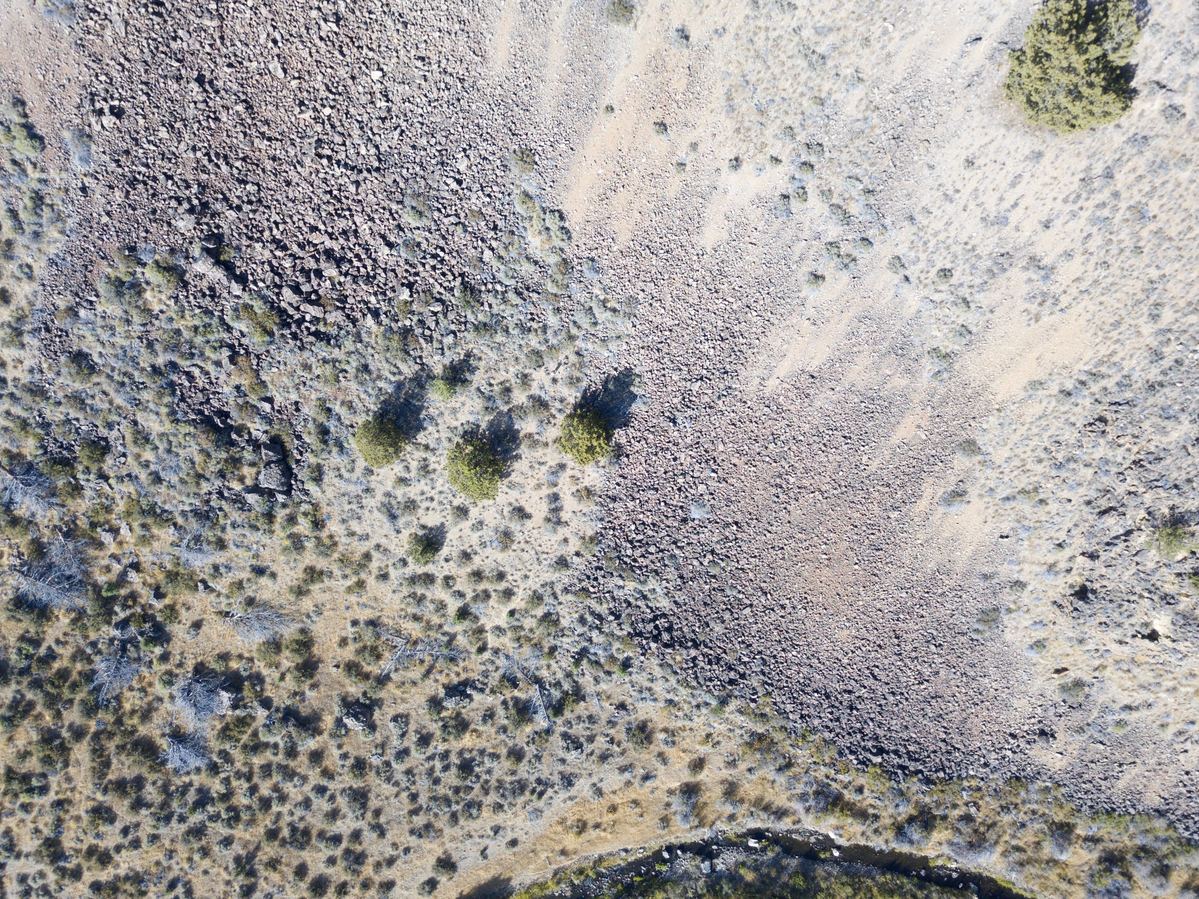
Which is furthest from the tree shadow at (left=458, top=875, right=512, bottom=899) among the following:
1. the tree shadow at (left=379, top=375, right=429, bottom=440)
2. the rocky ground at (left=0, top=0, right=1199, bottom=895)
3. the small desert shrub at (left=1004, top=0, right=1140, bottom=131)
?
the small desert shrub at (left=1004, top=0, right=1140, bottom=131)

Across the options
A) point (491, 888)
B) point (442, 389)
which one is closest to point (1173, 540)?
point (442, 389)

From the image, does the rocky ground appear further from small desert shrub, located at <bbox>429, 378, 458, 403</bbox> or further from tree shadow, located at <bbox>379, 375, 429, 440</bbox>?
small desert shrub, located at <bbox>429, 378, 458, 403</bbox>

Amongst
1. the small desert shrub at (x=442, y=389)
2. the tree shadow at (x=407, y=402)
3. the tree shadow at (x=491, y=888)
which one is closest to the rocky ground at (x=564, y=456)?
the tree shadow at (x=407, y=402)

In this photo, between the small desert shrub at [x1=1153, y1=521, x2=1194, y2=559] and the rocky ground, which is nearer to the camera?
the small desert shrub at [x1=1153, y1=521, x2=1194, y2=559]

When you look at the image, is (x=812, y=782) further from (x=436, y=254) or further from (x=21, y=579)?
(x=21, y=579)

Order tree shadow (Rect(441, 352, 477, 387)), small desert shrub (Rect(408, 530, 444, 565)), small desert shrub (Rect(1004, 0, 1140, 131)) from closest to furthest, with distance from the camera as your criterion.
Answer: small desert shrub (Rect(1004, 0, 1140, 131)) → tree shadow (Rect(441, 352, 477, 387)) → small desert shrub (Rect(408, 530, 444, 565))

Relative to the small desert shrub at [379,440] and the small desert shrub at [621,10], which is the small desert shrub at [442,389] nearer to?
the small desert shrub at [379,440]

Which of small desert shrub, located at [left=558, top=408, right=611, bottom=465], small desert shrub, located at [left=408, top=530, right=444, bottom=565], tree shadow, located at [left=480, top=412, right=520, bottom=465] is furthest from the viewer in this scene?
small desert shrub, located at [left=408, top=530, right=444, bottom=565]

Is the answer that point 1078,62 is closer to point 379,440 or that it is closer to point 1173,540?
point 1173,540
